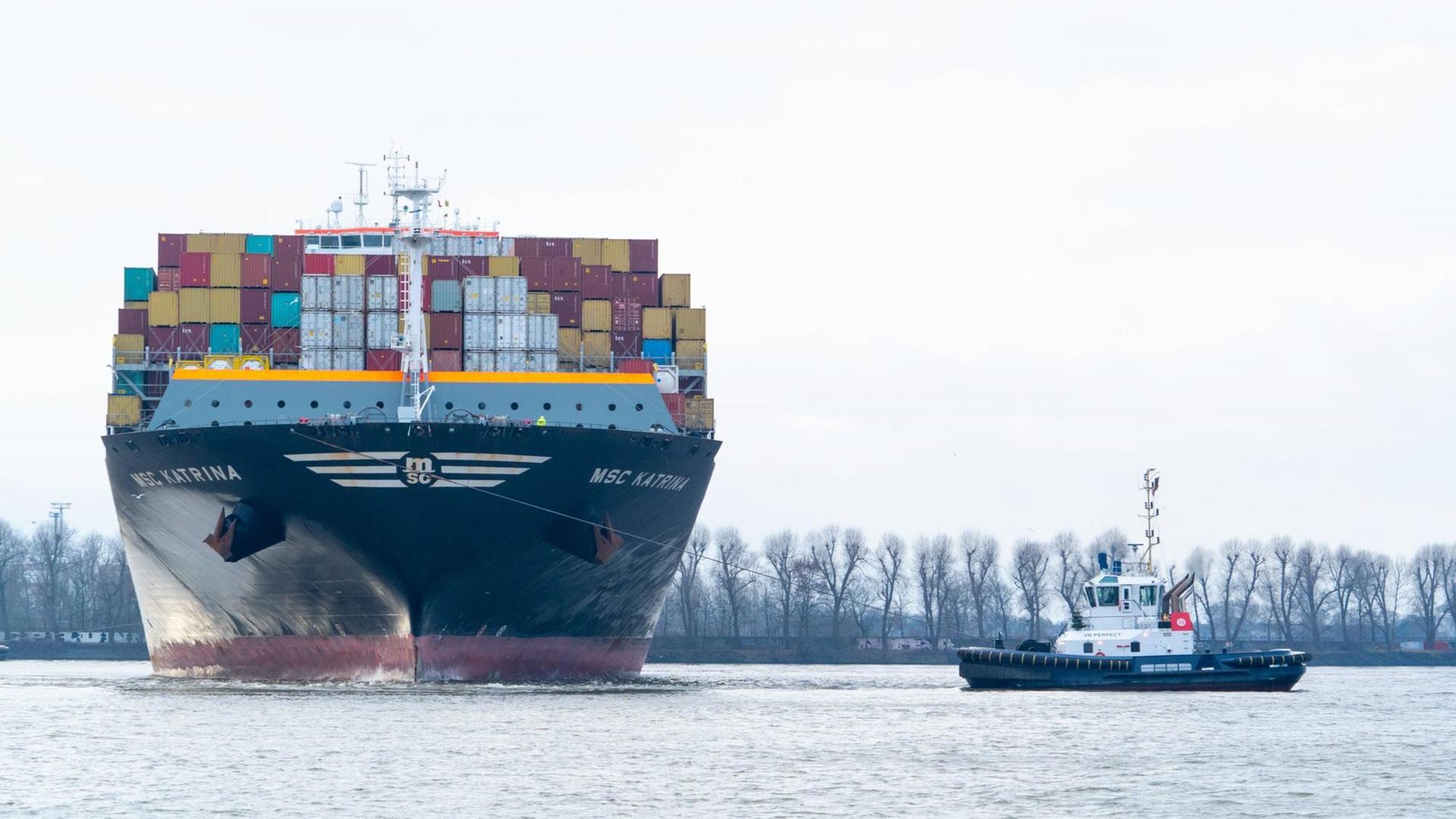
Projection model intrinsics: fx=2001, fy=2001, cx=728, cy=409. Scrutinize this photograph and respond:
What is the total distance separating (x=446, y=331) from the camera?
5597 cm

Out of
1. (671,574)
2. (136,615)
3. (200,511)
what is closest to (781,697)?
(671,574)

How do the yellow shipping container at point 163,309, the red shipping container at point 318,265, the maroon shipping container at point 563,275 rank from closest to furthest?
the red shipping container at point 318,265 → the yellow shipping container at point 163,309 → the maroon shipping container at point 563,275

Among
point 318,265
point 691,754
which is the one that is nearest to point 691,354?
point 318,265

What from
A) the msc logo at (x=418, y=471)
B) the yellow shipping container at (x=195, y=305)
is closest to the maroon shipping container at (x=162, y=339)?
the yellow shipping container at (x=195, y=305)

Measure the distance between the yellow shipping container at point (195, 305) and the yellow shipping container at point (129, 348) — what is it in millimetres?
1651

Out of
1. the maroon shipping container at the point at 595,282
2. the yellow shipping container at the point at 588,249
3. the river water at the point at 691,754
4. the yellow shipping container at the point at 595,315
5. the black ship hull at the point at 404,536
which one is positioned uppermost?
the yellow shipping container at the point at 588,249

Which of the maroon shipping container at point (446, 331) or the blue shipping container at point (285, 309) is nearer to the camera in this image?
the maroon shipping container at point (446, 331)

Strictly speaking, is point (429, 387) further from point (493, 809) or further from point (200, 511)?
point (493, 809)

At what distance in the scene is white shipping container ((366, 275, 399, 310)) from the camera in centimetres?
5556

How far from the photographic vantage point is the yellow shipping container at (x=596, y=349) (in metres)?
58.5

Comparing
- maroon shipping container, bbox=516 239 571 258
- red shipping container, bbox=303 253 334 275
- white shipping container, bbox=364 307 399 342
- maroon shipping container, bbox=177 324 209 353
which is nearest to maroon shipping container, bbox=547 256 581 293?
maroon shipping container, bbox=516 239 571 258

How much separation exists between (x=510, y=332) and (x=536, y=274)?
11.3ft

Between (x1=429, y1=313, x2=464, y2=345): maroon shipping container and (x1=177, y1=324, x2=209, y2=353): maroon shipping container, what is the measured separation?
282 inches

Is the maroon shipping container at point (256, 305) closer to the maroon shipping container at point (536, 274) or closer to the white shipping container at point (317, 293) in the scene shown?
the white shipping container at point (317, 293)
